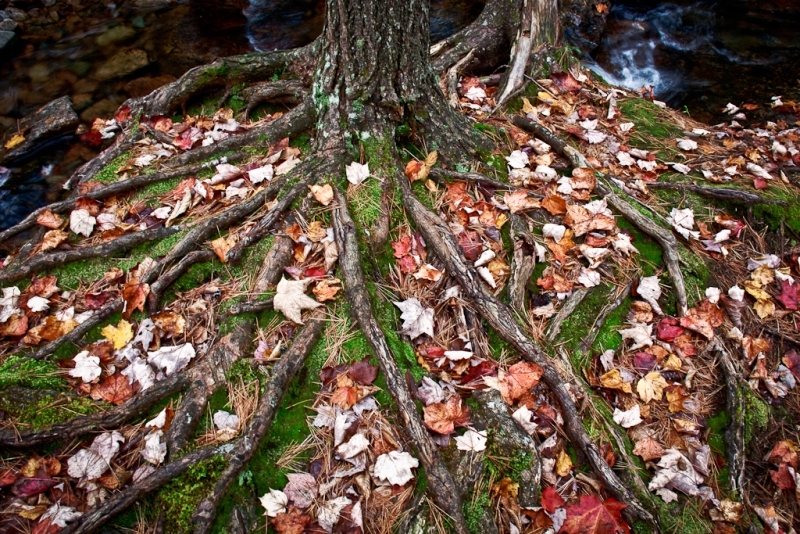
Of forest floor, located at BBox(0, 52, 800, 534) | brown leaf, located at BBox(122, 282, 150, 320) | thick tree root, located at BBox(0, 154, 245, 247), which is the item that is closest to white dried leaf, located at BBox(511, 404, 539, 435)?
forest floor, located at BBox(0, 52, 800, 534)

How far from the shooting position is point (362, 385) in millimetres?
2393

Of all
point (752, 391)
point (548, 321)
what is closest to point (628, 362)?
point (548, 321)

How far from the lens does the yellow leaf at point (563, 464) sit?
230cm

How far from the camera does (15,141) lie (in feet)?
18.2

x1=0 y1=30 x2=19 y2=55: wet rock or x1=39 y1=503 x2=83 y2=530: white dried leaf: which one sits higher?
x1=0 y1=30 x2=19 y2=55: wet rock

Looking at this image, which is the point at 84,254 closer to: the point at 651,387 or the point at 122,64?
the point at 651,387

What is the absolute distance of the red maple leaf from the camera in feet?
7.06

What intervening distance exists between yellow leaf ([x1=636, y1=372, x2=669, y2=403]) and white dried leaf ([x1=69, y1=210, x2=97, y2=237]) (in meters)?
3.75

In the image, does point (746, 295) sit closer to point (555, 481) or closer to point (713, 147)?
point (713, 147)

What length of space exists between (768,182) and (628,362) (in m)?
2.40

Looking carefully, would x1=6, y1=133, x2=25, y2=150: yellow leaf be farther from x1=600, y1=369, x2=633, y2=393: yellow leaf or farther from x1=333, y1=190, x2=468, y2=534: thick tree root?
x1=600, y1=369, x2=633, y2=393: yellow leaf

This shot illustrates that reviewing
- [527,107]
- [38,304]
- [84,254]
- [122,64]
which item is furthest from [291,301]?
[122,64]

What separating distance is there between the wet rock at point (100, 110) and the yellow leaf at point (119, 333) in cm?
431

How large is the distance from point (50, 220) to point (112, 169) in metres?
0.61
